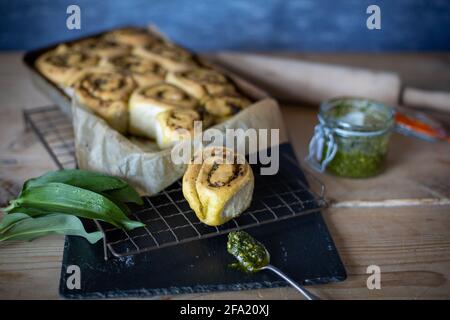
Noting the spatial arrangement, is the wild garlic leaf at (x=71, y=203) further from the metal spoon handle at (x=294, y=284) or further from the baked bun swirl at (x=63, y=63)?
the baked bun swirl at (x=63, y=63)

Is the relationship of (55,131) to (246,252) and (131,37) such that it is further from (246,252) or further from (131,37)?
(246,252)

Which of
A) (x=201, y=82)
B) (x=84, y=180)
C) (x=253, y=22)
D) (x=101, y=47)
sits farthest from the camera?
(x=253, y=22)

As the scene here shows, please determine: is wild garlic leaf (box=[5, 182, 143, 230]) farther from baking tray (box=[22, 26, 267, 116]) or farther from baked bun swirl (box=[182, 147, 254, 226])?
baking tray (box=[22, 26, 267, 116])

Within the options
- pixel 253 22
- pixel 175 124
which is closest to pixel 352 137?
pixel 175 124

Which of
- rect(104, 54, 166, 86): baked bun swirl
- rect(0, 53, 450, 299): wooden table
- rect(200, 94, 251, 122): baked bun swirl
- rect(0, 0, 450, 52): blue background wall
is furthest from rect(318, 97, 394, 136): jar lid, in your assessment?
rect(0, 0, 450, 52): blue background wall

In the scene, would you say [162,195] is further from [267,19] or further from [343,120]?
[267,19]
